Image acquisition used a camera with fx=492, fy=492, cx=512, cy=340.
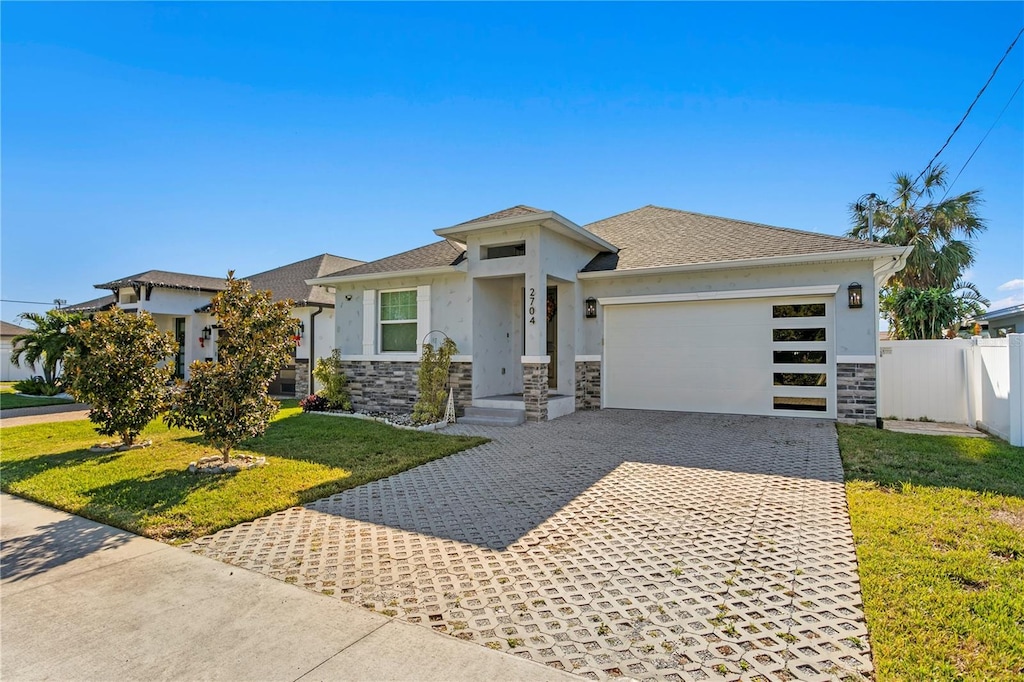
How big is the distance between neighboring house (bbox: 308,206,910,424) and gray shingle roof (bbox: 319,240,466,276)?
77 mm

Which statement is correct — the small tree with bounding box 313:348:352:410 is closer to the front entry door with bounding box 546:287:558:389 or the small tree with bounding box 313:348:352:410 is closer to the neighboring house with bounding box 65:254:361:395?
the neighboring house with bounding box 65:254:361:395

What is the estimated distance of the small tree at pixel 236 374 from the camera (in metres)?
6.18

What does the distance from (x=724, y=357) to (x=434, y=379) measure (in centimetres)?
623

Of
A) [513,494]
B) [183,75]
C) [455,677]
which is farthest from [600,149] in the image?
[455,677]

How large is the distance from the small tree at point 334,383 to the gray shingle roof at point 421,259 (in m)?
2.32

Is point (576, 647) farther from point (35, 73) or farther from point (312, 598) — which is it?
point (35, 73)

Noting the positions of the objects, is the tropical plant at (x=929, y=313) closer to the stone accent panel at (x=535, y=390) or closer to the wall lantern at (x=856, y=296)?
the wall lantern at (x=856, y=296)

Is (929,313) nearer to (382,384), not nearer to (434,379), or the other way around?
(434,379)

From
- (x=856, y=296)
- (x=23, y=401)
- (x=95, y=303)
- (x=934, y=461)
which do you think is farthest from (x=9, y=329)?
(x=934, y=461)

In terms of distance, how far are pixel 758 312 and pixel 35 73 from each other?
1464 centimetres

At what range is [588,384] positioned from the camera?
38.4 ft

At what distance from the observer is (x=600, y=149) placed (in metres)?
12.8

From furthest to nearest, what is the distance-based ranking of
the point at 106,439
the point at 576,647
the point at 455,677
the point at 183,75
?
the point at 183,75, the point at 106,439, the point at 576,647, the point at 455,677

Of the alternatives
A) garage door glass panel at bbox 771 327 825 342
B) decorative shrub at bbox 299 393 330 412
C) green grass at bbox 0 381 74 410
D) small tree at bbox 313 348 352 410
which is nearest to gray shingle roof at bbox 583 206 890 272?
garage door glass panel at bbox 771 327 825 342
